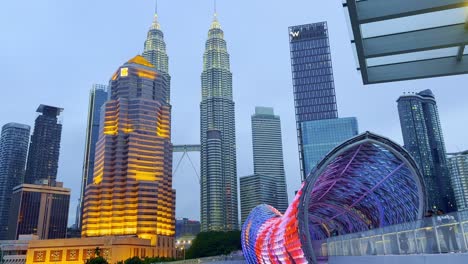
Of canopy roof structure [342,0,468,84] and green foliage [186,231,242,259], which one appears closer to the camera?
canopy roof structure [342,0,468,84]

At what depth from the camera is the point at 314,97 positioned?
174500mm

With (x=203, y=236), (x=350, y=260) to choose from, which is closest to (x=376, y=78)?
(x=350, y=260)

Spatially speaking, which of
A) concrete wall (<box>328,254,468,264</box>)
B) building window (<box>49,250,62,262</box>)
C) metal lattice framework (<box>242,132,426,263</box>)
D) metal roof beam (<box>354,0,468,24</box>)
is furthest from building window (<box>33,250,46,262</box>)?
metal roof beam (<box>354,0,468,24</box>)

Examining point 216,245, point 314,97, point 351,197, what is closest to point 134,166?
point 216,245

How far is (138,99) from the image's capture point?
15862 cm

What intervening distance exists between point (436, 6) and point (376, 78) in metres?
3.02

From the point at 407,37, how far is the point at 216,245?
103 m

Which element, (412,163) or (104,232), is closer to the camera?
(412,163)

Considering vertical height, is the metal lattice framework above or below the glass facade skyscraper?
below

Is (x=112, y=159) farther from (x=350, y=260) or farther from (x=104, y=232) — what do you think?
(x=350, y=260)

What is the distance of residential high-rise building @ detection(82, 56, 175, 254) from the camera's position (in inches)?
5723

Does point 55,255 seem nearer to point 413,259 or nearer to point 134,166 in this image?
A: point 134,166

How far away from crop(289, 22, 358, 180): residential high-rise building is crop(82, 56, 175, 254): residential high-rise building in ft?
175

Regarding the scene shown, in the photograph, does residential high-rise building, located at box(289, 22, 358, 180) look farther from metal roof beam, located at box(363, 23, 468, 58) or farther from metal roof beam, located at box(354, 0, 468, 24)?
metal roof beam, located at box(354, 0, 468, 24)
